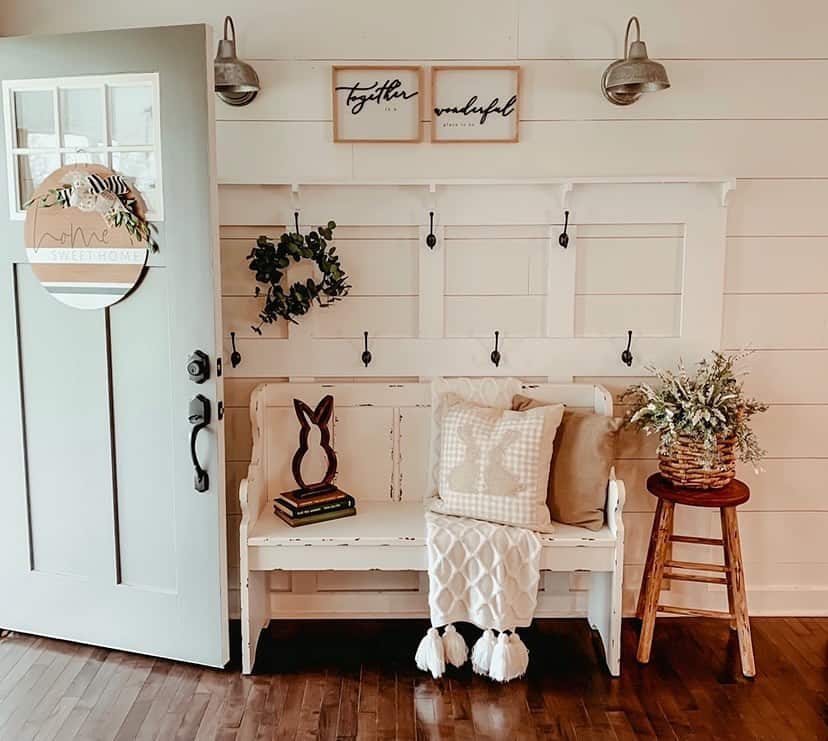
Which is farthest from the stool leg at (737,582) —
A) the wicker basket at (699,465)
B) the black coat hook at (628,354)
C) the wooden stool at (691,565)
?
the black coat hook at (628,354)

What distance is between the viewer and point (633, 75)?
8.93 feet

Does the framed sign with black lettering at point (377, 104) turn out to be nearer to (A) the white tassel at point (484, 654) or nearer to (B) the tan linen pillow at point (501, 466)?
(B) the tan linen pillow at point (501, 466)

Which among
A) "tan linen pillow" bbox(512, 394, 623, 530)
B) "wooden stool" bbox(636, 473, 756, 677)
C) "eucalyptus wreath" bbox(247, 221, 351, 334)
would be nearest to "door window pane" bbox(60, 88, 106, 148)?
"eucalyptus wreath" bbox(247, 221, 351, 334)

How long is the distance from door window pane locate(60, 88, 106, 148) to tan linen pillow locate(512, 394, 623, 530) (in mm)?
1726

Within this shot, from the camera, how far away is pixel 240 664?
282 centimetres

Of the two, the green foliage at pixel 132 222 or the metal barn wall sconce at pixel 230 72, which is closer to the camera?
the green foliage at pixel 132 222

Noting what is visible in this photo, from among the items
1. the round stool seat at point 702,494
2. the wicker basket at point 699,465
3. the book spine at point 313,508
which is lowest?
the book spine at point 313,508

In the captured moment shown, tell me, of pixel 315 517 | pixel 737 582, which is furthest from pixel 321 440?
pixel 737 582

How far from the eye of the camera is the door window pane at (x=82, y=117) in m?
2.61

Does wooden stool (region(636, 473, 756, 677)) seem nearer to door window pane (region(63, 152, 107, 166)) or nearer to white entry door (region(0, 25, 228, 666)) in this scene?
white entry door (region(0, 25, 228, 666))

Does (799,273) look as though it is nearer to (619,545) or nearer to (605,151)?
(605,151)

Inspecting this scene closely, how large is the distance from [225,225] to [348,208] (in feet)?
1.40

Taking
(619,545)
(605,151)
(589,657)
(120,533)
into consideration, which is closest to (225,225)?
(120,533)

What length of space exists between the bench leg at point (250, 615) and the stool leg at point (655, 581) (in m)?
1.26
